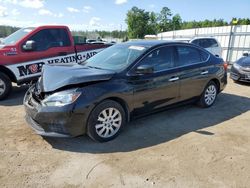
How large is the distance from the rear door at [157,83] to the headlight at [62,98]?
1.03 meters

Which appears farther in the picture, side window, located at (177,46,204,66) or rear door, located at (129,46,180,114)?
side window, located at (177,46,204,66)

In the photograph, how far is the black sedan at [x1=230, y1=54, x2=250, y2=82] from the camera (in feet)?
28.5

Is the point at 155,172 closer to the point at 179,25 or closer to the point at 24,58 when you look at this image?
the point at 24,58

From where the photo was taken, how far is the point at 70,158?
3.58m

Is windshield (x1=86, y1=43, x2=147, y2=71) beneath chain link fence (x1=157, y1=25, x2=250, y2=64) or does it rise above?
above

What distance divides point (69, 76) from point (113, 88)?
2.34 feet

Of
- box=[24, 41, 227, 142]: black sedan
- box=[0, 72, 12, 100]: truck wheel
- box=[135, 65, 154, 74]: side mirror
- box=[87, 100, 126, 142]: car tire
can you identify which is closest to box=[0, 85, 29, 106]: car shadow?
box=[0, 72, 12, 100]: truck wheel

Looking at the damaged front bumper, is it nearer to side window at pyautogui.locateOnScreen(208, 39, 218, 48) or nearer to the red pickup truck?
the red pickup truck

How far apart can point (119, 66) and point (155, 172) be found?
1942 millimetres

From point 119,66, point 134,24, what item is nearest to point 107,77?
point 119,66

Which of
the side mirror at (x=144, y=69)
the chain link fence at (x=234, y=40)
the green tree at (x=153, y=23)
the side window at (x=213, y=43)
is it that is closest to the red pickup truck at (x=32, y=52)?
the side mirror at (x=144, y=69)

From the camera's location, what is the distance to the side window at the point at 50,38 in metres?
6.98

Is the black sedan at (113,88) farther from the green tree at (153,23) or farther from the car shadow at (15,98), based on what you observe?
the green tree at (153,23)

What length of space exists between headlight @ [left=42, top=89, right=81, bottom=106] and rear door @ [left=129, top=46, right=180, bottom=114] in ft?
3.37
